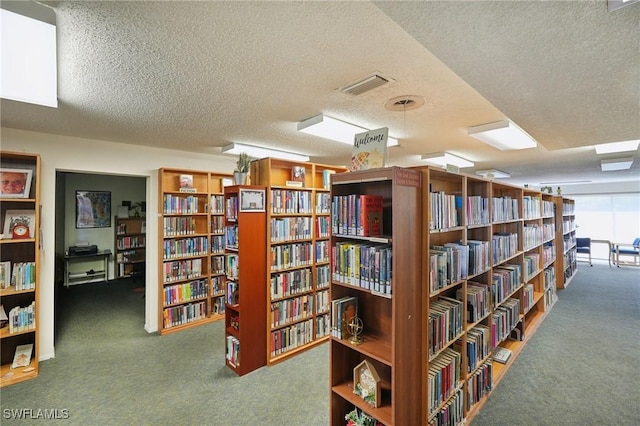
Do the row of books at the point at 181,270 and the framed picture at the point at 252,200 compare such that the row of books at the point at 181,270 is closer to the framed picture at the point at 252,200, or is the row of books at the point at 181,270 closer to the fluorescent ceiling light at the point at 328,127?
the framed picture at the point at 252,200

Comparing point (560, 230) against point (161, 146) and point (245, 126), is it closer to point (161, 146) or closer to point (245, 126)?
point (245, 126)

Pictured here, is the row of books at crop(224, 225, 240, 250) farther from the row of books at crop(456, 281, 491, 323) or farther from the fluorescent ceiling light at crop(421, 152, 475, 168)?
the fluorescent ceiling light at crop(421, 152, 475, 168)

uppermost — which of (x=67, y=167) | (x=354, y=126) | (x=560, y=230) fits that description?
(x=354, y=126)

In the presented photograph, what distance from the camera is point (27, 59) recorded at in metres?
1.45

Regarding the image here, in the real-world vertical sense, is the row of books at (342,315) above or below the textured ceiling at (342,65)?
below

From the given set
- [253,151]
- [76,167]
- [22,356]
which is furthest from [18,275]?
[253,151]

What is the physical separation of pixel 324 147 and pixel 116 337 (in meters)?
3.79

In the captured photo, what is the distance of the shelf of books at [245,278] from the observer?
296 cm

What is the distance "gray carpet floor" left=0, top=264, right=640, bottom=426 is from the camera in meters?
2.38

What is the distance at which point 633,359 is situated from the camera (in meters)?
3.23

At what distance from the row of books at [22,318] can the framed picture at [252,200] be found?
7.96 feet

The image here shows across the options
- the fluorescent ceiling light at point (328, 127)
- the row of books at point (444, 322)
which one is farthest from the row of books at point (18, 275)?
the row of books at point (444, 322)

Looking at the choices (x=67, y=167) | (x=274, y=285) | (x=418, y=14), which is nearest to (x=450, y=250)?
(x=418, y=14)

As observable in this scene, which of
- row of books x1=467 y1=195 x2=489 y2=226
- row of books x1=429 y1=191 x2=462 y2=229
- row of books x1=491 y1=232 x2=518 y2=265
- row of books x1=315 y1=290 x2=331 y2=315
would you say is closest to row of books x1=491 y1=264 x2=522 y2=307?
row of books x1=491 y1=232 x2=518 y2=265
